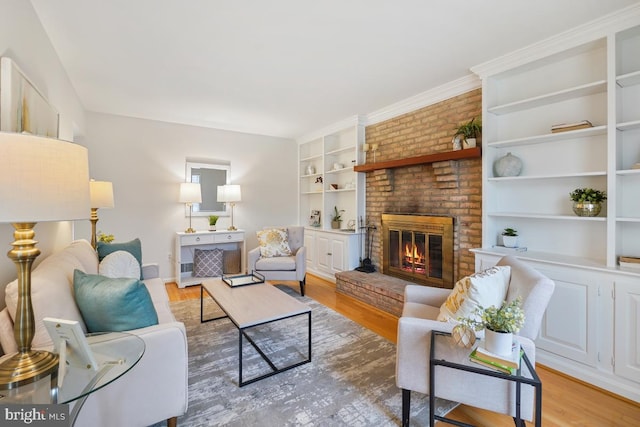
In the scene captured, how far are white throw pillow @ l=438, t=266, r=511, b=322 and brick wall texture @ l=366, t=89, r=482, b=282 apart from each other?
136 centimetres

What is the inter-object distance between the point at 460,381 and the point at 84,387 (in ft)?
5.24

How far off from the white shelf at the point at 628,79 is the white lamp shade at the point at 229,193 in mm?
4374

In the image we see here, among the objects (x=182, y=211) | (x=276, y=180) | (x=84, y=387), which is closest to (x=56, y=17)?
(x=84, y=387)

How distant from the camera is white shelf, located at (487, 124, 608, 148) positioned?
2197mm

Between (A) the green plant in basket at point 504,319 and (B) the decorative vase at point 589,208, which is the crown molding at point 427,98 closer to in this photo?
(B) the decorative vase at point 589,208

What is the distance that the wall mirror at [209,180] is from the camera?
4.73 m

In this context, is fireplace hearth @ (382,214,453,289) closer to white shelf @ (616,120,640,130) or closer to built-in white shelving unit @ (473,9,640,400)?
built-in white shelving unit @ (473,9,640,400)

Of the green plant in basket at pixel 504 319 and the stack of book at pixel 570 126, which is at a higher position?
the stack of book at pixel 570 126

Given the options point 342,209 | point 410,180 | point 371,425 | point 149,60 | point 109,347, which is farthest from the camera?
point 342,209

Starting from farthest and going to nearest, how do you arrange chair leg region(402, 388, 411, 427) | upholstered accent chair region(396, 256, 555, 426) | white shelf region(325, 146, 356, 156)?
white shelf region(325, 146, 356, 156), chair leg region(402, 388, 411, 427), upholstered accent chair region(396, 256, 555, 426)

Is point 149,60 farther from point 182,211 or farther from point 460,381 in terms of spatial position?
point 460,381

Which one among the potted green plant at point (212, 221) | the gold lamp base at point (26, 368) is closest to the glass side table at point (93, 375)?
the gold lamp base at point (26, 368)

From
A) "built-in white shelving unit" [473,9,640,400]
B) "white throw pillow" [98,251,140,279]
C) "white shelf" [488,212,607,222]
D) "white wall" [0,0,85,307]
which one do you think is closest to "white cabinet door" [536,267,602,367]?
"built-in white shelving unit" [473,9,640,400]

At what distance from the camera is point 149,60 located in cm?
262
